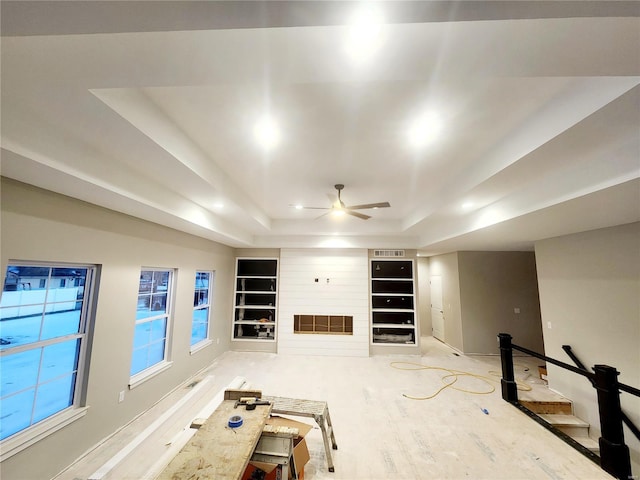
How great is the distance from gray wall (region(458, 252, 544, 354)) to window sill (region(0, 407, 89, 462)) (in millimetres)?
6976

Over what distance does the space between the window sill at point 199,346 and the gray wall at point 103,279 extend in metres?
0.19

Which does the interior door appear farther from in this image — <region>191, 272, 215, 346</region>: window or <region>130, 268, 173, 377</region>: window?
<region>130, 268, 173, 377</region>: window

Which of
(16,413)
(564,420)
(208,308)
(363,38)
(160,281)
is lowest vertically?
(564,420)

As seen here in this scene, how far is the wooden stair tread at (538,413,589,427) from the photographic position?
3.61 m

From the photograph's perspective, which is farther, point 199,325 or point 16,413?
point 199,325

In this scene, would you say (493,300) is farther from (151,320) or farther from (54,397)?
A: (54,397)

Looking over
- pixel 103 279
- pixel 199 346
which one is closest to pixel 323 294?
pixel 199 346

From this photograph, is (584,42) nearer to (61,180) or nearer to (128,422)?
(61,180)

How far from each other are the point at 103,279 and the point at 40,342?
0.74m

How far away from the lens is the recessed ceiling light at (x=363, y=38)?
3.02 ft

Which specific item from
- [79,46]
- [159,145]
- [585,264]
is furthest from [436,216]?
[79,46]

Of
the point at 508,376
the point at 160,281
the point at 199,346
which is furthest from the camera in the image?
the point at 199,346

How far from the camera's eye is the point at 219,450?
1717 mm

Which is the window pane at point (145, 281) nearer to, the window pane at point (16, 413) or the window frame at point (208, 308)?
the window frame at point (208, 308)
